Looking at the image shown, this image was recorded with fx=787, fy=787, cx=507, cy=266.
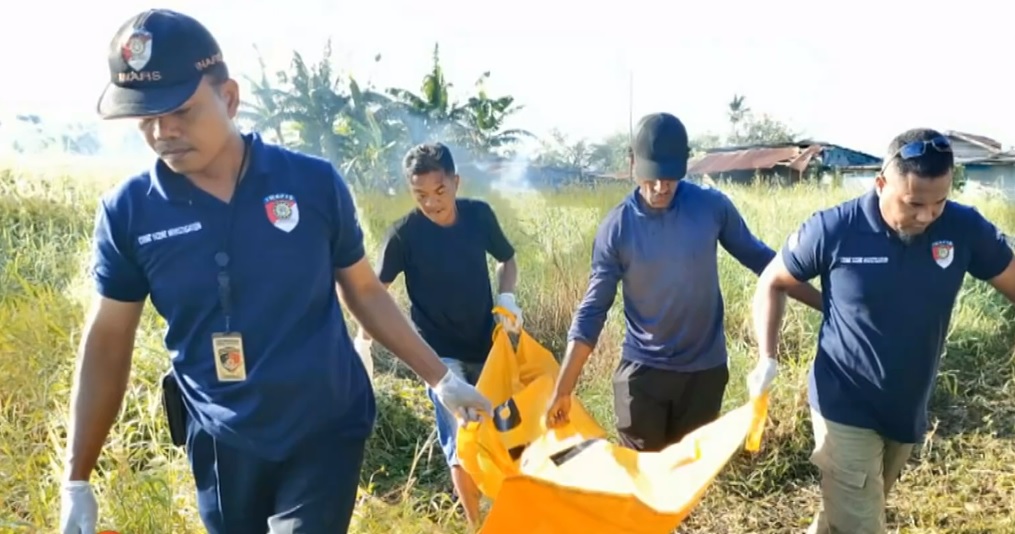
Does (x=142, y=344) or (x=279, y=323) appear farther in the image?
(x=142, y=344)

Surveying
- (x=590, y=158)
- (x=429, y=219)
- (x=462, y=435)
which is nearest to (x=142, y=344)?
(x=429, y=219)

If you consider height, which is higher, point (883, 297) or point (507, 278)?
point (883, 297)

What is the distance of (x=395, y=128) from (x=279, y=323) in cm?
1456

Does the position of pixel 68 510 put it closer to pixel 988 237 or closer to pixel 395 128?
pixel 988 237

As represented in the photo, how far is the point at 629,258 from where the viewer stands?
262 centimetres

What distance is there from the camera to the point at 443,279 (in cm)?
307

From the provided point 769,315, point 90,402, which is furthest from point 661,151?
point 90,402

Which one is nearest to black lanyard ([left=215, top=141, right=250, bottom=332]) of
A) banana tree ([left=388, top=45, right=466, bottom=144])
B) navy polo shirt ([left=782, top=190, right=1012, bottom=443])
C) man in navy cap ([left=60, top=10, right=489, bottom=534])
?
man in navy cap ([left=60, top=10, right=489, bottom=534])

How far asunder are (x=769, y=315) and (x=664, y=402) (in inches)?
20.1

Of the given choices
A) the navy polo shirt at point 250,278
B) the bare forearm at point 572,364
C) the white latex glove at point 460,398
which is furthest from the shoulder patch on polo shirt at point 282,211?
the bare forearm at point 572,364

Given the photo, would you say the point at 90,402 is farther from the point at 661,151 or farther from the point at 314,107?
the point at 314,107

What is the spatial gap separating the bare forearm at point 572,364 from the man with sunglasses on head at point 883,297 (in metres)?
0.59

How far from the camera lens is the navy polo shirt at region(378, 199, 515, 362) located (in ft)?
10.1

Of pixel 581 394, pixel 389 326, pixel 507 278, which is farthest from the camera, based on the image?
pixel 581 394
